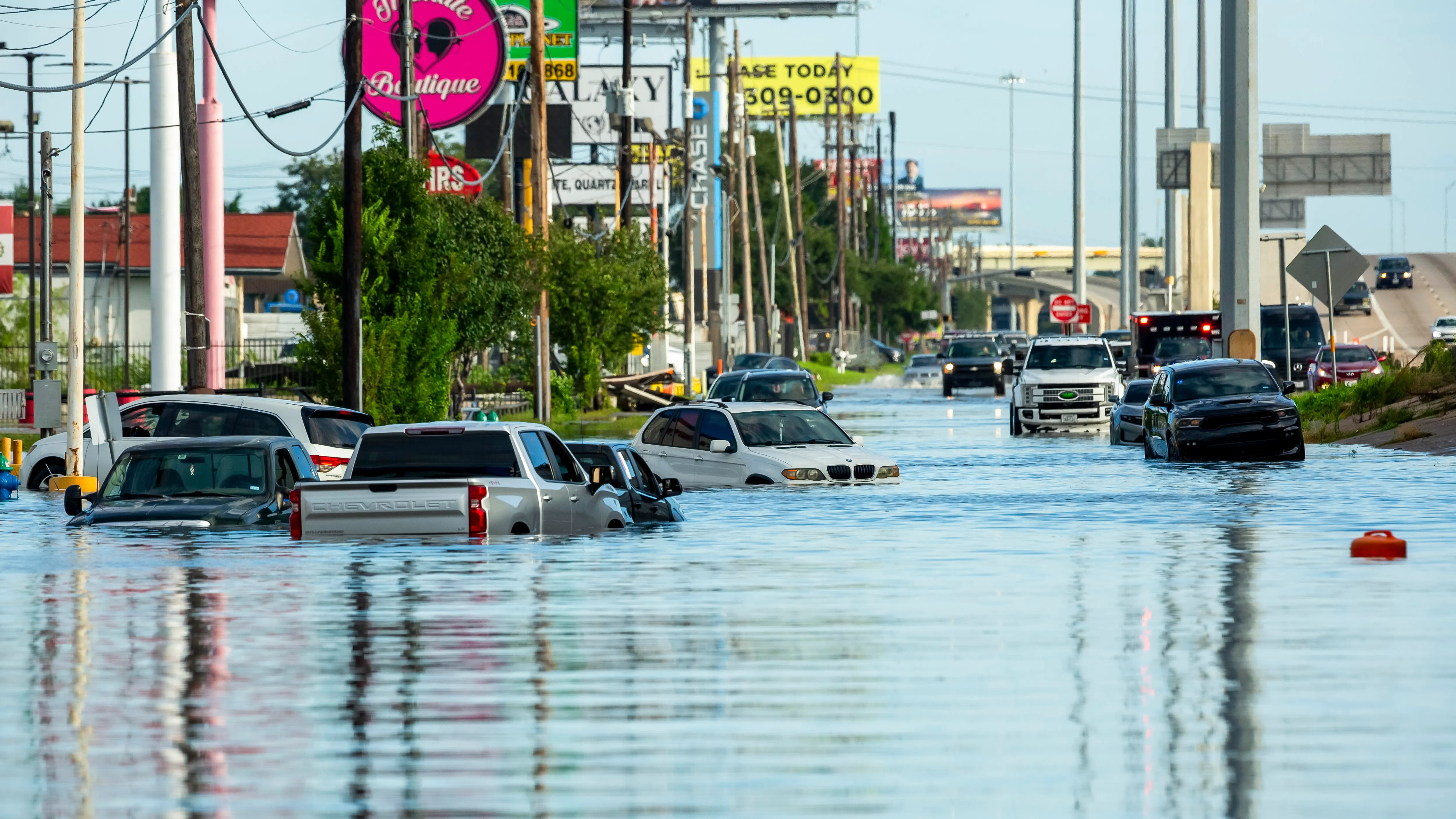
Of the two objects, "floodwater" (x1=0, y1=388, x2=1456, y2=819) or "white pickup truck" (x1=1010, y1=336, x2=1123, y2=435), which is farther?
"white pickup truck" (x1=1010, y1=336, x2=1123, y2=435)

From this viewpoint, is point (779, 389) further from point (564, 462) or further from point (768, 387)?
point (564, 462)

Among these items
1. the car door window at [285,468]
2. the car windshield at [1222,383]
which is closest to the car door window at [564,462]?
the car door window at [285,468]

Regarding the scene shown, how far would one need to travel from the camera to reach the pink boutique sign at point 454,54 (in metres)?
51.5

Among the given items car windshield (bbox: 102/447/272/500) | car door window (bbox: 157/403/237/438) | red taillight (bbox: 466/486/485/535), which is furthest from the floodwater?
car door window (bbox: 157/403/237/438)

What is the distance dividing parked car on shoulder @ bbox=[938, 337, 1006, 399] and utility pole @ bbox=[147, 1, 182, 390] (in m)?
36.8

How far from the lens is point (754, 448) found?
27.5 metres

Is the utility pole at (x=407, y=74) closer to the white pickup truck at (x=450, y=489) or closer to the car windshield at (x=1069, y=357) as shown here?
the car windshield at (x=1069, y=357)

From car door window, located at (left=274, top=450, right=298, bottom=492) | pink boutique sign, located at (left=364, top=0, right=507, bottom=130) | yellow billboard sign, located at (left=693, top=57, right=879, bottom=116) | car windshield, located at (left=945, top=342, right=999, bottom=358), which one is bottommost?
car door window, located at (left=274, top=450, right=298, bottom=492)

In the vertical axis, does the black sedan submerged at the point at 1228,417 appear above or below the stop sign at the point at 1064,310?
below

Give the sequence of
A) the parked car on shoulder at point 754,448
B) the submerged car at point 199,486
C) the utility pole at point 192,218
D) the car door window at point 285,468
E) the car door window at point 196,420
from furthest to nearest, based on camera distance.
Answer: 1. the utility pole at point 192,218
2. the parked car on shoulder at point 754,448
3. the car door window at point 196,420
4. the car door window at point 285,468
5. the submerged car at point 199,486

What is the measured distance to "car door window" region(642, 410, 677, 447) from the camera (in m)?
28.8

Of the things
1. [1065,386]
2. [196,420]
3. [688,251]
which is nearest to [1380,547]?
[196,420]

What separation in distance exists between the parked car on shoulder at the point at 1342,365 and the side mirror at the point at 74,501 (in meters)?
38.7

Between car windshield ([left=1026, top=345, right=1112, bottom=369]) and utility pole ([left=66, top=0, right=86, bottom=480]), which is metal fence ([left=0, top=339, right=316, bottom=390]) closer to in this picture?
utility pole ([left=66, top=0, right=86, bottom=480])
